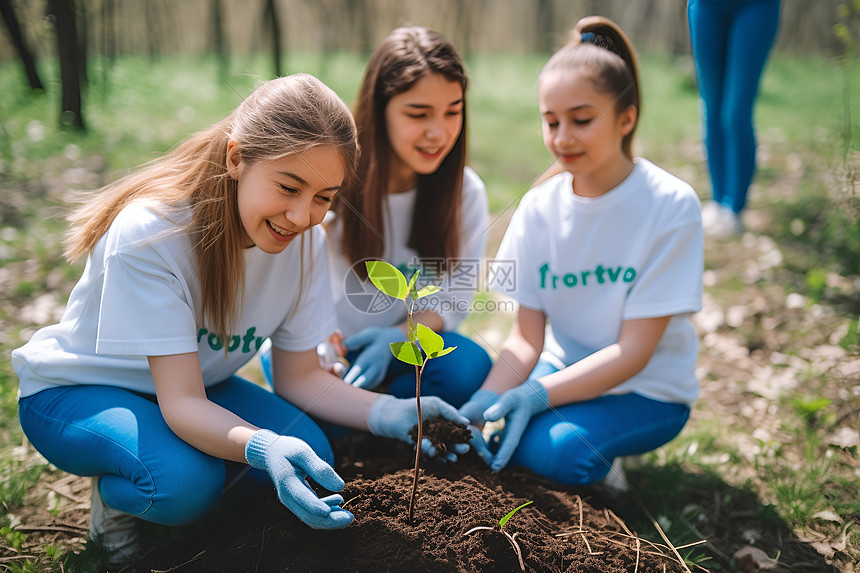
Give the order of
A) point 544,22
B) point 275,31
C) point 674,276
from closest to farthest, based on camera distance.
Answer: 1. point 674,276
2. point 275,31
3. point 544,22

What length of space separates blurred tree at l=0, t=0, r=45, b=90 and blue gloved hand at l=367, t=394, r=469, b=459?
4.22m

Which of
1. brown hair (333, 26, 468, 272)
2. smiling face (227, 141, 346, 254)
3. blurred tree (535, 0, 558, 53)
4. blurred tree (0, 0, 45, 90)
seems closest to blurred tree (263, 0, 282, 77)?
blurred tree (0, 0, 45, 90)

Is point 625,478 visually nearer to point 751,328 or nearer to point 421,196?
point 421,196

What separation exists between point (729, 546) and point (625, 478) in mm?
336

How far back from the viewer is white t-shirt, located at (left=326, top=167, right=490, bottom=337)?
81.7 inches

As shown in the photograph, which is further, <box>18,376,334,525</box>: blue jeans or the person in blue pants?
the person in blue pants

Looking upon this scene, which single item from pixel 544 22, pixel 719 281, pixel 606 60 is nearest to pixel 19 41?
pixel 606 60

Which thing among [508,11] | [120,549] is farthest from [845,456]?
[508,11]

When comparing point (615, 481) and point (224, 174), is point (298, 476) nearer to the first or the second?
point (224, 174)

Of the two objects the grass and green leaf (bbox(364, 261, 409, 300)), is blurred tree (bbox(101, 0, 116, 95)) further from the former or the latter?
green leaf (bbox(364, 261, 409, 300))

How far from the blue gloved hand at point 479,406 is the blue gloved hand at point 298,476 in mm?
490

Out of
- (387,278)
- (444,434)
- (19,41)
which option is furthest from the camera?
(19,41)

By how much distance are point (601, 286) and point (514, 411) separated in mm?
442

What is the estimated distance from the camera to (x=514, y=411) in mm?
1701
